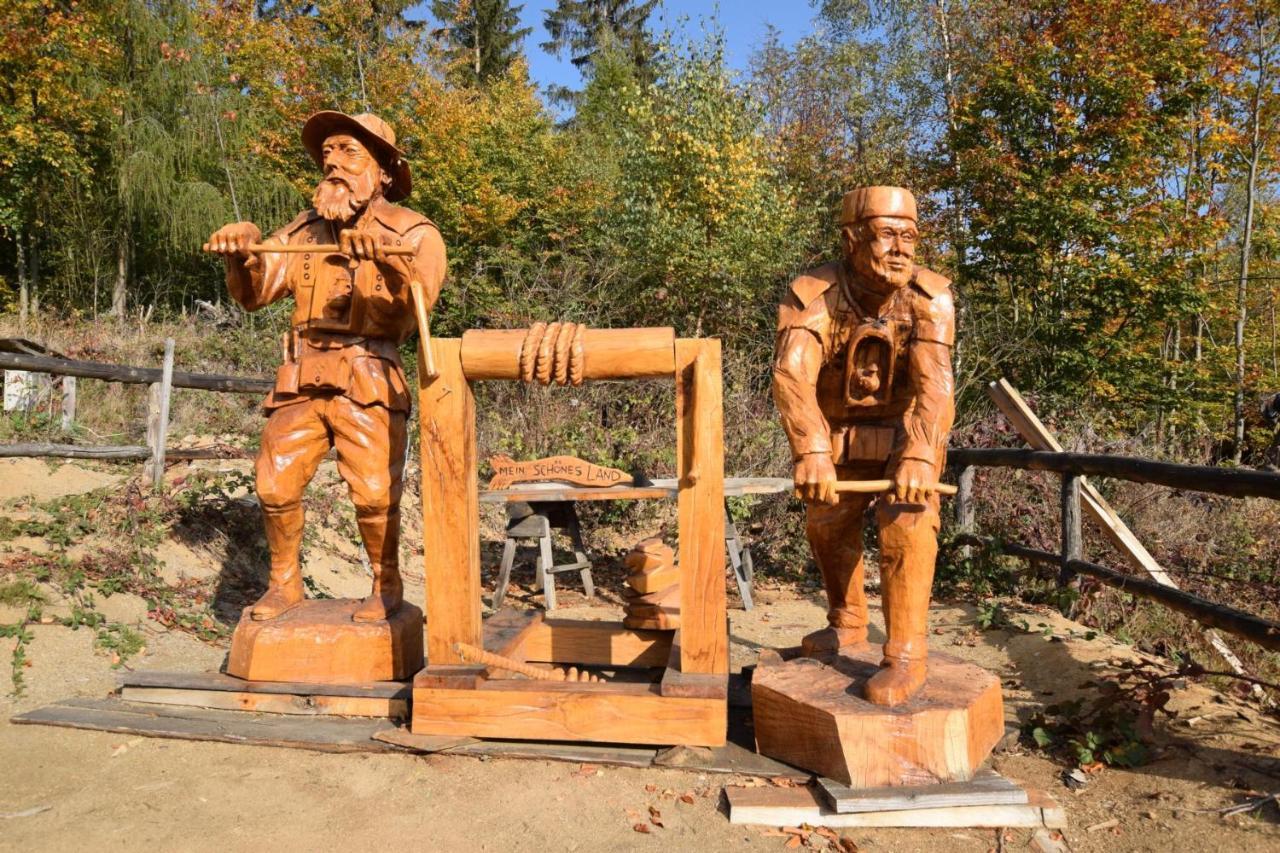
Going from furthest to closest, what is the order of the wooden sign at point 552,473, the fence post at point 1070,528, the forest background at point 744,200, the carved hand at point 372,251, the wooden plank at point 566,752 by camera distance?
the forest background at point 744,200, the fence post at point 1070,528, the wooden sign at point 552,473, the carved hand at point 372,251, the wooden plank at point 566,752

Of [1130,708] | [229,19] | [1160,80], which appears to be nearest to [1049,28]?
[1160,80]

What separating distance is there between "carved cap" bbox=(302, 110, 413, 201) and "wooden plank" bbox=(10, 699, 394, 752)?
2072 mm

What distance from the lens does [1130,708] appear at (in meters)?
3.05

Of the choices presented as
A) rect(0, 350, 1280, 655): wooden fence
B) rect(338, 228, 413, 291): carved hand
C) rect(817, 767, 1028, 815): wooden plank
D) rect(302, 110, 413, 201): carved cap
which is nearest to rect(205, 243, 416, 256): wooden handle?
rect(338, 228, 413, 291): carved hand

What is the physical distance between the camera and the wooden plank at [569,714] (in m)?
2.67

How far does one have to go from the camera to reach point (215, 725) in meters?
2.94

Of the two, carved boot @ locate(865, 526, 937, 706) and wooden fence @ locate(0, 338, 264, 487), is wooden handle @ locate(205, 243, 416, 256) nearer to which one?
carved boot @ locate(865, 526, 937, 706)

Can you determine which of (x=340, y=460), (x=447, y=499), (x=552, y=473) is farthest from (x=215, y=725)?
(x=552, y=473)

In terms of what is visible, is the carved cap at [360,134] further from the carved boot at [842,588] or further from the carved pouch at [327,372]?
the carved boot at [842,588]

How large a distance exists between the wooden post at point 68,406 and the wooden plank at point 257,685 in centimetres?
479

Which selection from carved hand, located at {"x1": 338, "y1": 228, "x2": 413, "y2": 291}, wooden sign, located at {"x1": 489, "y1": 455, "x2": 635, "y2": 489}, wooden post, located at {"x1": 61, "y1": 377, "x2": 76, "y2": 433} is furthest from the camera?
wooden post, located at {"x1": 61, "y1": 377, "x2": 76, "y2": 433}

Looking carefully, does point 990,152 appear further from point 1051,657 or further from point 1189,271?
point 1051,657

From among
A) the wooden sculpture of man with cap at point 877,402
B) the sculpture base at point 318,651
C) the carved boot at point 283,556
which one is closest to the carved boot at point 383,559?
the sculpture base at point 318,651

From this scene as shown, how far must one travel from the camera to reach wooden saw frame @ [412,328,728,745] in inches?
105
